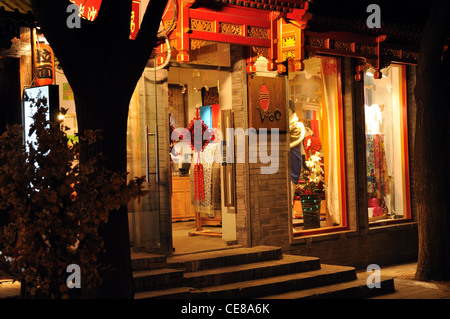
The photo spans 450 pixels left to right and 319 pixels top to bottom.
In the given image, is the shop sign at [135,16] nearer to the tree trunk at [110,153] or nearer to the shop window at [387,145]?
the tree trunk at [110,153]

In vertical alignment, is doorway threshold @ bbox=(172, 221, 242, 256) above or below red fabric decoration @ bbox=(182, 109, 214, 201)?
below

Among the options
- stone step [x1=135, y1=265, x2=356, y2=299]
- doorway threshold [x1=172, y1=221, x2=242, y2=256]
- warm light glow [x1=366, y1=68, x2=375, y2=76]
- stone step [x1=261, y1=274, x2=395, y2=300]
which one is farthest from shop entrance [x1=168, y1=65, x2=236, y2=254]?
warm light glow [x1=366, y1=68, x2=375, y2=76]

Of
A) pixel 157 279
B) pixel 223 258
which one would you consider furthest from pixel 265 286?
pixel 157 279

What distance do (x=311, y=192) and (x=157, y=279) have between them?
4.82m

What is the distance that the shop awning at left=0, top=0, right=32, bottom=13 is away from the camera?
28.8ft

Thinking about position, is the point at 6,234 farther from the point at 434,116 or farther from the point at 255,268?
the point at 434,116

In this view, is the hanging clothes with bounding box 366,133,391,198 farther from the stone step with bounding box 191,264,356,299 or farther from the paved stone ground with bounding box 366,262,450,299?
the stone step with bounding box 191,264,356,299

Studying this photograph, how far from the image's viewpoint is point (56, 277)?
5648mm

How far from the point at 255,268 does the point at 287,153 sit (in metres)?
2.62

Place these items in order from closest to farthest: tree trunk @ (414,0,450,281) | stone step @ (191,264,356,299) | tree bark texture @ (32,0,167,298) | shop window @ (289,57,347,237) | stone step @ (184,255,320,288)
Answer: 1. tree bark texture @ (32,0,167,298)
2. stone step @ (191,264,356,299)
3. stone step @ (184,255,320,288)
4. tree trunk @ (414,0,450,281)
5. shop window @ (289,57,347,237)

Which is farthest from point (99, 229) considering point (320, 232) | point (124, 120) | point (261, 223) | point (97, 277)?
point (320, 232)

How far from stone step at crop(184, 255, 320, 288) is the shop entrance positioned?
0.90m

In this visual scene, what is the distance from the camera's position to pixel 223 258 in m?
9.55

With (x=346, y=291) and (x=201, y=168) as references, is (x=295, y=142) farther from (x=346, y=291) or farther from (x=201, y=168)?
(x=346, y=291)
